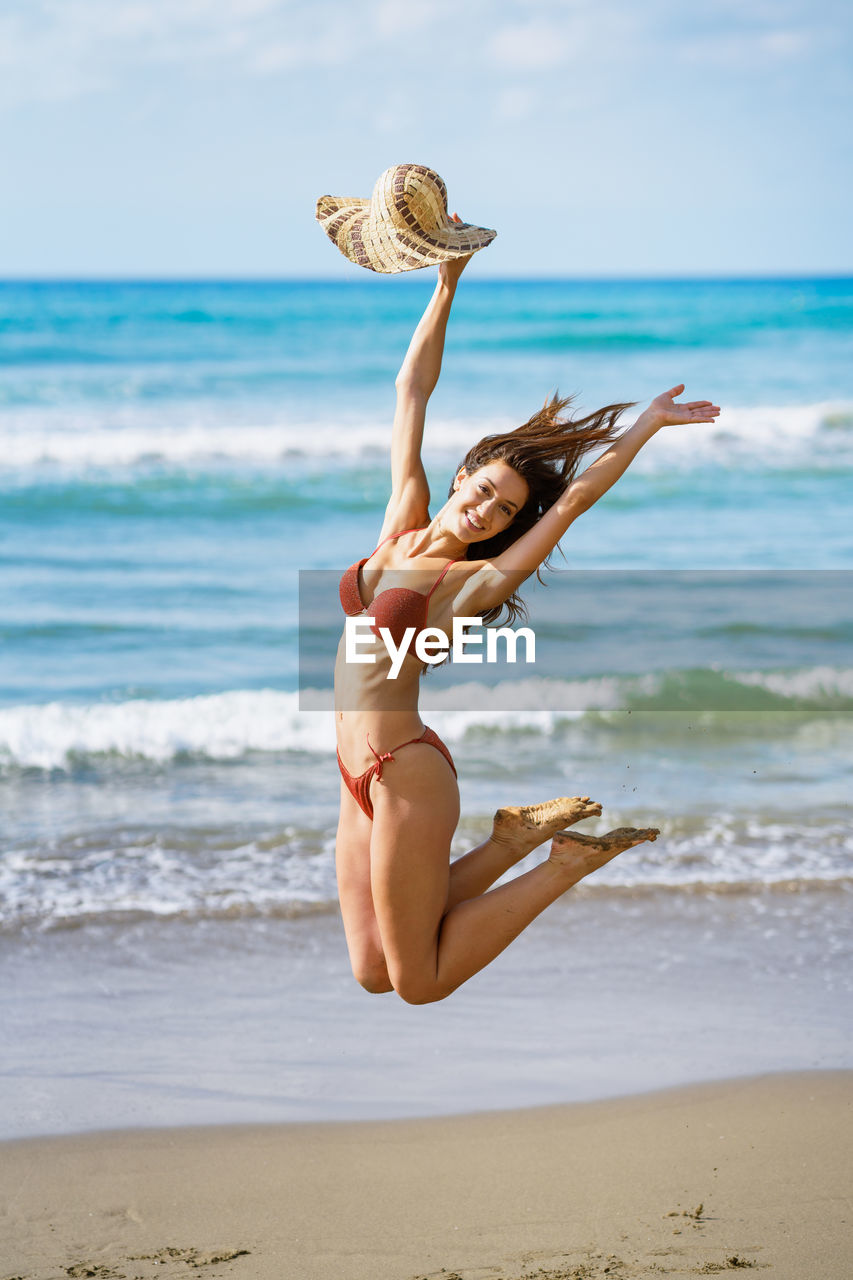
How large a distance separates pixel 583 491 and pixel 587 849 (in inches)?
38.7

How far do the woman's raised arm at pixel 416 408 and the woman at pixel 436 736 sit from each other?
3cm

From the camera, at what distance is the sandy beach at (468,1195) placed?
3.61 metres

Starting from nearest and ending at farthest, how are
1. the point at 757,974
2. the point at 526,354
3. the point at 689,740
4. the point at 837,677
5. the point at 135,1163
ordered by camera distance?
the point at 135,1163, the point at 757,974, the point at 689,740, the point at 837,677, the point at 526,354

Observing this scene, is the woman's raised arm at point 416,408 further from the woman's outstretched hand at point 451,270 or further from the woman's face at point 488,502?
the woman's face at point 488,502

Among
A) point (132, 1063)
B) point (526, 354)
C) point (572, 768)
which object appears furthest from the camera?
point (526, 354)

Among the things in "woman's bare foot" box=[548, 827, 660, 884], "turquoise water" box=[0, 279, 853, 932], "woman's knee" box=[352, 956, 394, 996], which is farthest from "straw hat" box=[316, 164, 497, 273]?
"turquoise water" box=[0, 279, 853, 932]

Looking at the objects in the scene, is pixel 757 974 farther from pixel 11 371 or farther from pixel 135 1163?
pixel 11 371

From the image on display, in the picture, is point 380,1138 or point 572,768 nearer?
point 380,1138

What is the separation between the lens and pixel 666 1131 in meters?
4.28

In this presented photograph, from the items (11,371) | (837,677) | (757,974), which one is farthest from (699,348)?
(757,974)

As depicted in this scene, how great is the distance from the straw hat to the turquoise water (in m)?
3.19

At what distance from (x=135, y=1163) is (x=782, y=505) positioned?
1411 centimetres

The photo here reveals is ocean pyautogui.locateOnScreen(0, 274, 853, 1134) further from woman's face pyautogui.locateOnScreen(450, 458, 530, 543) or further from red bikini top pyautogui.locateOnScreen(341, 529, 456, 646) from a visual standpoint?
red bikini top pyautogui.locateOnScreen(341, 529, 456, 646)

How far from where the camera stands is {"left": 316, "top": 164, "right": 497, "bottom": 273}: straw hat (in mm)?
3799
